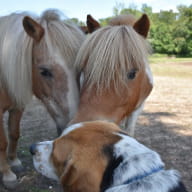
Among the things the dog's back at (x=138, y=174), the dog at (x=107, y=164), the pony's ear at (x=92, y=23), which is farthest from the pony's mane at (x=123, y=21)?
the dog's back at (x=138, y=174)

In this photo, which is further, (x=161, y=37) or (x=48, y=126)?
(x=161, y=37)

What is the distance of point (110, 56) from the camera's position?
108 inches

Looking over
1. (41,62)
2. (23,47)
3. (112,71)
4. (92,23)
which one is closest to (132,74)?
(112,71)

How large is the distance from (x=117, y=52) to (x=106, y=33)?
0.89 feet

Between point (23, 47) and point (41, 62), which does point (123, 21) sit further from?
point (23, 47)

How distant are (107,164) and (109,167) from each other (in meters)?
0.02

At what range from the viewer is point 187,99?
910 cm

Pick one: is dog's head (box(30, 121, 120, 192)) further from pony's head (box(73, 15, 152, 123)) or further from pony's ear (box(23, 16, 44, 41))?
pony's ear (box(23, 16, 44, 41))

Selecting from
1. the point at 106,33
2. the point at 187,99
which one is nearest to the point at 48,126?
the point at 106,33

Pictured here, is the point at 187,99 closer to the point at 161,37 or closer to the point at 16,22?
the point at 16,22

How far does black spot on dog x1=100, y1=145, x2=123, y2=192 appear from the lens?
1.66 metres

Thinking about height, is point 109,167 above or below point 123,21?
below

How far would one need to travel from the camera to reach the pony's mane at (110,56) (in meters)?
2.70

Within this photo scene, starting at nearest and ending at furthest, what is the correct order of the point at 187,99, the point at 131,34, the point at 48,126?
the point at 131,34, the point at 48,126, the point at 187,99
